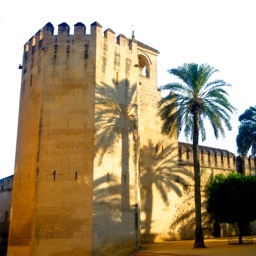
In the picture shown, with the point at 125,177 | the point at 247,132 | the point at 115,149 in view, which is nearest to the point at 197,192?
the point at 125,177

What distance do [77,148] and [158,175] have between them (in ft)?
24.1

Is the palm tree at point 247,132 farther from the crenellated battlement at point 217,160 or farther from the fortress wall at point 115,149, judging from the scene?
the fortress wall at point 115,149

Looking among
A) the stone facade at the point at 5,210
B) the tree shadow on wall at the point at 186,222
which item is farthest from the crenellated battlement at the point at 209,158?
the stone facade at the point at 5,210

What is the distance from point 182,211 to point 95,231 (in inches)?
358

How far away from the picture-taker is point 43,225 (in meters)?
14.0

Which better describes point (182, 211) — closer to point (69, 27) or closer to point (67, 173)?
point (67, 173)

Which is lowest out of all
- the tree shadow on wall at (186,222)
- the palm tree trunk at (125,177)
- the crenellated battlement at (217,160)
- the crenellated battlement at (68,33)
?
the tree shadow on wall at (186,222)

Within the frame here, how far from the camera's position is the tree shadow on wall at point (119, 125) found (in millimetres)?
15320

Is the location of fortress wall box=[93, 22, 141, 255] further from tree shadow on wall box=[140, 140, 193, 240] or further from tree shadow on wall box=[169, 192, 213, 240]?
tree shadow on wall box=[169, 192, 213, 240]

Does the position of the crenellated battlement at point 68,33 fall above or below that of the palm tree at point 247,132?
above

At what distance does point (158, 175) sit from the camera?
2072 cm

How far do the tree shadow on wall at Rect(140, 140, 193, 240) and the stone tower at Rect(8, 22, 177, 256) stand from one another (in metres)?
3.59

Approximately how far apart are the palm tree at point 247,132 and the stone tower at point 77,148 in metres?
7.42

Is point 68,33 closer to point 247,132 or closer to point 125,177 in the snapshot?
point 125,177
